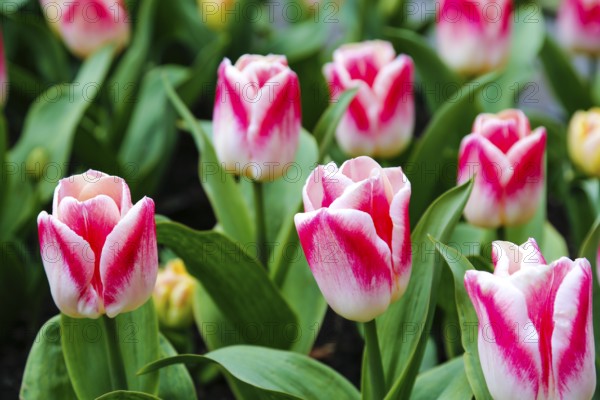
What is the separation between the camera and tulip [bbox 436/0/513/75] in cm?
162

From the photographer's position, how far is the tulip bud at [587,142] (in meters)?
1.45

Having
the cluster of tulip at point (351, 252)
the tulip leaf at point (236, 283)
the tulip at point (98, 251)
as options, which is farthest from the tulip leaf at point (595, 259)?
the tulip at point (98, 251)

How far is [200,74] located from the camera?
1.86 m

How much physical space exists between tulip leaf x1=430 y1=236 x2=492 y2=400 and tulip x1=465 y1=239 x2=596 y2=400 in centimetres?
10

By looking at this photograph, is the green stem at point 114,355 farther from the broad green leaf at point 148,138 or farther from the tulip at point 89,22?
the tulip at point 89,22

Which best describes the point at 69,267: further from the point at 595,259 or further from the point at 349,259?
the point at 595,259

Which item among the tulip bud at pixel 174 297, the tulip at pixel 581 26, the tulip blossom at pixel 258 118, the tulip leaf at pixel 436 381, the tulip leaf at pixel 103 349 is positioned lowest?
the tulip bud at pixel 174 297

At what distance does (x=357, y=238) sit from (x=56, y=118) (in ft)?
3.17

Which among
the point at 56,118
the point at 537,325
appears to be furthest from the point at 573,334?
the point at 56,118

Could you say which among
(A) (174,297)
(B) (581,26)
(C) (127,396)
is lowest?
(A) (174,297)

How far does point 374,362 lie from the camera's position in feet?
3.18

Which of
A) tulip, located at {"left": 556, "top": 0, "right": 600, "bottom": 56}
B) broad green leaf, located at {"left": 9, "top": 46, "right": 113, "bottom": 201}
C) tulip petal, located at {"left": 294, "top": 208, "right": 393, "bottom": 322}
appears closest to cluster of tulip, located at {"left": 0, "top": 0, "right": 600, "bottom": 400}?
tulip petal, located at {"left": 294, "top": 208, "right": 393, "bottom": 322}

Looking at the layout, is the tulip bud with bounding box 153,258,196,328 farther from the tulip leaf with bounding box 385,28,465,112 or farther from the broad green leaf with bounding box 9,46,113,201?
the tulip leaf with bounding box 385,28,465,112

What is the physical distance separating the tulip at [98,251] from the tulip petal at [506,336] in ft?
0.94
